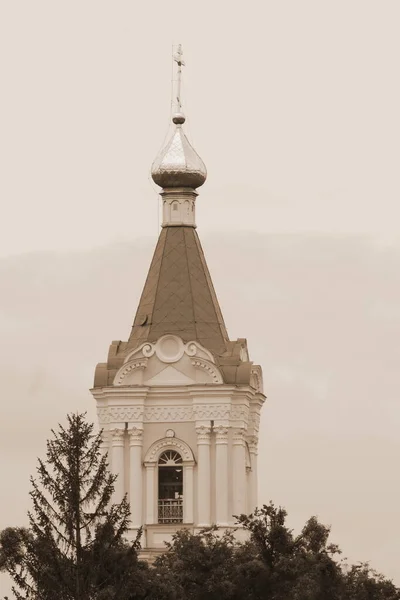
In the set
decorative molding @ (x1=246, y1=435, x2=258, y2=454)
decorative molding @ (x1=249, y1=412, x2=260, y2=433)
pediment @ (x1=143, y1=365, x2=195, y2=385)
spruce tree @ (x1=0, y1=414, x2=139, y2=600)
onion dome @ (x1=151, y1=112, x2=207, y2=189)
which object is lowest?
spruce tree @ (x1=0, y1=414, x2=139, y2=600)

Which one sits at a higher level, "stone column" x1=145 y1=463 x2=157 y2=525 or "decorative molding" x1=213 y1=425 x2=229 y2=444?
"decorative molding" x1=213 y1=425 x2=229 y2=444

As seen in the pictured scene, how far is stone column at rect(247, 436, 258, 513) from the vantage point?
96375mm

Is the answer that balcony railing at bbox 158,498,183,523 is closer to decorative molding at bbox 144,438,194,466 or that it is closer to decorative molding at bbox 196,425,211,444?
decorative molding at bbox 144,438,194,466

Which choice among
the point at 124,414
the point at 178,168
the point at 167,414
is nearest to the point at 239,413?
the point at 167,414

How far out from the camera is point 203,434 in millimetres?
94938

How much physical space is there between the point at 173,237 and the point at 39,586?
2203cm

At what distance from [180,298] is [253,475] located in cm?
591

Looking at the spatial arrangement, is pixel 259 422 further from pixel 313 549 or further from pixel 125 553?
pixel 125 553

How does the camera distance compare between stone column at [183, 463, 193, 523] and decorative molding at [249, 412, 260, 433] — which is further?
decorative molding at [249, 412, 260, 433]

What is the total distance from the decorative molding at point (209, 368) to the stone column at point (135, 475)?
2.61 meters

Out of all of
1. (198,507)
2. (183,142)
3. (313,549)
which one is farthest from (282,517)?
(183,142)

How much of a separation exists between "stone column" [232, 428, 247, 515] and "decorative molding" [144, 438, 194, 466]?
4.59ft

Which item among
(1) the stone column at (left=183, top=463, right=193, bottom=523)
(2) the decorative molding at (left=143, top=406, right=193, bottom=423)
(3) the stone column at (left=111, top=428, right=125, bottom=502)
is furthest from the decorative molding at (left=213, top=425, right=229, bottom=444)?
(3) the stone column at (left=111, top=428, right=125, bottom=502)

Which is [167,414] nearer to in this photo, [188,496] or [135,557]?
[188,496]
